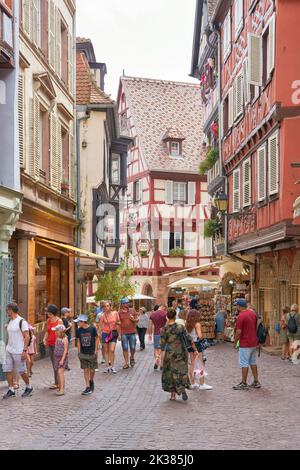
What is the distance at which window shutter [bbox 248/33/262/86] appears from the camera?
23.5 meters

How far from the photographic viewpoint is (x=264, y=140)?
23.2 meters

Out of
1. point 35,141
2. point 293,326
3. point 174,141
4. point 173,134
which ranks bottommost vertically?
point 293,326

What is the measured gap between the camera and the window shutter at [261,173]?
23375 mm

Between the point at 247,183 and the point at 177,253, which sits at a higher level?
the point at 247,183

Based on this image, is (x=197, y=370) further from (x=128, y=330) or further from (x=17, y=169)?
(x=17, y=169)

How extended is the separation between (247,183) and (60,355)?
44.1 ft

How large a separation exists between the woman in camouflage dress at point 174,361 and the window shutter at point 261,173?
403 inches

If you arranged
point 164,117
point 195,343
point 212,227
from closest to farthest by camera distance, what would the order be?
point 195,343
point 212,227
point 164,117

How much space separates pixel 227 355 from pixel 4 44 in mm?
11495

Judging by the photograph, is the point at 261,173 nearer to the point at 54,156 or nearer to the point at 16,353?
the point at 54,156

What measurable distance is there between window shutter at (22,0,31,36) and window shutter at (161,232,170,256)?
3191 cm

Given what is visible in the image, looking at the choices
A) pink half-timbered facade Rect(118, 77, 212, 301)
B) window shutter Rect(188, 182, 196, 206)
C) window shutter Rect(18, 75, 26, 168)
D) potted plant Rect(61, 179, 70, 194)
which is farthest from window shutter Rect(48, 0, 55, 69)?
window shutter Rect(188, 182, 196, 206)

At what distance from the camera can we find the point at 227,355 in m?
24.1

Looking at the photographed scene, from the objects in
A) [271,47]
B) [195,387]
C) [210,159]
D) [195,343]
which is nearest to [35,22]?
[271,47]
